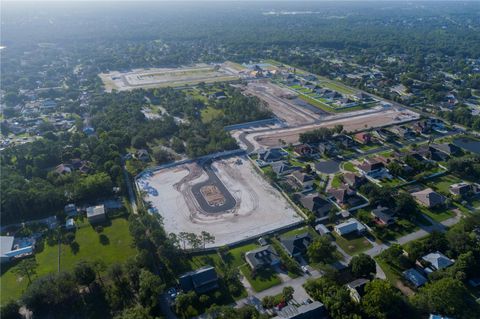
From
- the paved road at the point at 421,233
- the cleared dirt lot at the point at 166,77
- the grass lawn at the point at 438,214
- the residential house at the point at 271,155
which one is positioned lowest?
the paved road at the point at 421,233

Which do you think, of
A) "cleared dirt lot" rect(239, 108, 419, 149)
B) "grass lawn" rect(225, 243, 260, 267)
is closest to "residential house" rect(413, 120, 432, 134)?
"cleared dirt lot" rect(239, 108, 419, 149)

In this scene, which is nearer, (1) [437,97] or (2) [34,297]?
(2) [34,297]

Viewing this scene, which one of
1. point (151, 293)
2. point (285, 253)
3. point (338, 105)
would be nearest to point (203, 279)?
point (151, 293)

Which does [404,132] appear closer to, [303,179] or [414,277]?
[303,179]

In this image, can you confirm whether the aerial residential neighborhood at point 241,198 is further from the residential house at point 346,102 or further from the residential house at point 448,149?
the residential house at point 448,149

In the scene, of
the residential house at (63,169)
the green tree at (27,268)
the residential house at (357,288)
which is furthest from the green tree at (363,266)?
Result: the residential house at (63,169)

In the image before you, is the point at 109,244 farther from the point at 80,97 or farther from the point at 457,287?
the point at 80,97
